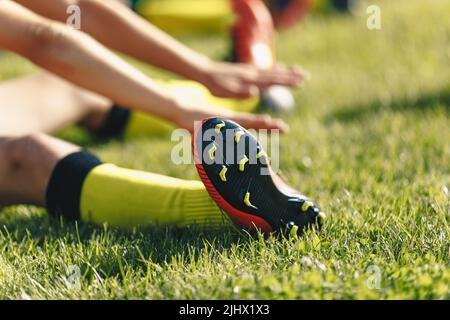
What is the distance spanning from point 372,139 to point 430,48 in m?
1.60

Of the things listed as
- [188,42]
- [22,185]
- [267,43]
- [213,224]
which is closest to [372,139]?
[267,43]

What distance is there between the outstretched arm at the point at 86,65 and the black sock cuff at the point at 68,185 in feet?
0.80

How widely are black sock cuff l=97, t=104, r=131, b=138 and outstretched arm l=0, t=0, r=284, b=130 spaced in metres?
0.91

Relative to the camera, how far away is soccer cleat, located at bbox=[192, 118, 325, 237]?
5.83 ft

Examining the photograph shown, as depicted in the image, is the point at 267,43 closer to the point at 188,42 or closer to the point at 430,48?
the point at 430,48

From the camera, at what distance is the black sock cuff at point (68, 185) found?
2053mm

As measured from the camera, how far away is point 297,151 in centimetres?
288

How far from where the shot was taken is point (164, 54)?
8.45 feet

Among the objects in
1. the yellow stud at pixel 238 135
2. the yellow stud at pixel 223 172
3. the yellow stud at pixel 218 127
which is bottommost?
the yellow stud at pixel 223 172

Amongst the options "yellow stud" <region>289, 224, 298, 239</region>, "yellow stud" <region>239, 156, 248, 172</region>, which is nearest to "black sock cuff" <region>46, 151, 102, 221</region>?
"yellow stud" <region>239, 156, 248, 172</region>

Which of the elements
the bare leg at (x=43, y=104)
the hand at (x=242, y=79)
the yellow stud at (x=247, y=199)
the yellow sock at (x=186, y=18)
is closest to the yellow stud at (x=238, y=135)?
the yellow stud at (x=247, y=199)

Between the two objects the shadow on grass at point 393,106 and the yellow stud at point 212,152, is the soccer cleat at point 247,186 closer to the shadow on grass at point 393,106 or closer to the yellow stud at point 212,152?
the yellow stud at point 212,152

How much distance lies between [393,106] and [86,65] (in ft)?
5.82

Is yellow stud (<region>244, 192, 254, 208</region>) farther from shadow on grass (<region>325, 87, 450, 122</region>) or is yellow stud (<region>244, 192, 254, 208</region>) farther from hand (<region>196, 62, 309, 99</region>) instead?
shadow on grass (<region>325, 87, 450, 122</region>)
